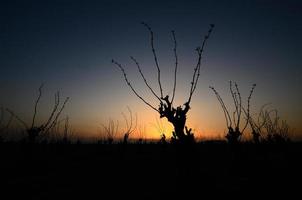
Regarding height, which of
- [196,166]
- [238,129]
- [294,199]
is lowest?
[294,199]

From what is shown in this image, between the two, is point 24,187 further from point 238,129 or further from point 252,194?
point 238,129

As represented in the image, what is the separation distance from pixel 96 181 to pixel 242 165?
18.0 feet

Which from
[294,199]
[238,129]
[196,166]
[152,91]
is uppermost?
[152,91]

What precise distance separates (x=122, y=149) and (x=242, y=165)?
9411 mm

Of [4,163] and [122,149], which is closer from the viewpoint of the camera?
[4,163]

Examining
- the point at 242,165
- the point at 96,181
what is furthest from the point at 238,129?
the point at 96,181

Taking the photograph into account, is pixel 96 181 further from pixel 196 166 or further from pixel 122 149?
pixel 122 149

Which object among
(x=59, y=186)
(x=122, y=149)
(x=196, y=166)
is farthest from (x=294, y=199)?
(x=122, y=149)

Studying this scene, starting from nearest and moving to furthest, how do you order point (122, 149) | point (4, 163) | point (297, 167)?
1. point (297, 167)
2. point (4, 163)
3. point (122, 149)

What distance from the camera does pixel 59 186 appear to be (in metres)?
8.75

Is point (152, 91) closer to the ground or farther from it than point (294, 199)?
farther from it

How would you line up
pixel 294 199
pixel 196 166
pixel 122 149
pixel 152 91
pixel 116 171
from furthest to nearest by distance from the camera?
pixel 122 149 < pixel 116 171 < pixel 196 166 < pixel 152 91 < pixel 294 199

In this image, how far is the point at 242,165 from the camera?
1039cm

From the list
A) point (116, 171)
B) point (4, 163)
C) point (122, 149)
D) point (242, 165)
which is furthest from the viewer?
point (122, 149)
